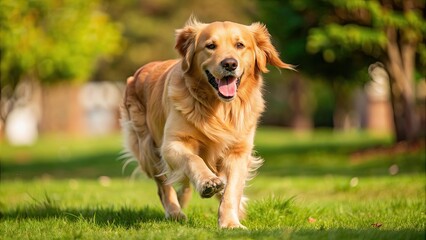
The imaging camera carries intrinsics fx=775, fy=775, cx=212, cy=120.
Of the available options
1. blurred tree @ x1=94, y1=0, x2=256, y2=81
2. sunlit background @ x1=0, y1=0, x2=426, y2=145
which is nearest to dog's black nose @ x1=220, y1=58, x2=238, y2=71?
sunlit background @ x1=0, y1=0, x2=426, y2=145

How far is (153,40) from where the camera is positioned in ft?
125

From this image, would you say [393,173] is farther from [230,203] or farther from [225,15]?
[225,15]

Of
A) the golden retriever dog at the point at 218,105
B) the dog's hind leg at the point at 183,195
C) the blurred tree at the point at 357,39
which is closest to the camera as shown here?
the golden retriever dog at the point at 218,105

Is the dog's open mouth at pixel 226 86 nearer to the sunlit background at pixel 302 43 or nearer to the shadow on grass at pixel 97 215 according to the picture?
the shadow on grass at pixel 97 215

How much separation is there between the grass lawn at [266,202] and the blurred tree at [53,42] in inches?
89.1

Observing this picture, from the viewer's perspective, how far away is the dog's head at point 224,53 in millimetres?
6387

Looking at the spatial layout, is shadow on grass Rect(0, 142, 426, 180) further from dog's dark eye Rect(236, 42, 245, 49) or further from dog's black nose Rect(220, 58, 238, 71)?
dog's black nose Rect(220, 58, 238, 71)

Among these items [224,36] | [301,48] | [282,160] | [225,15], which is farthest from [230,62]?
[225,15]

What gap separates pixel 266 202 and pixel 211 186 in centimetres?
144

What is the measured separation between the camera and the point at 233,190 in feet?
20.9

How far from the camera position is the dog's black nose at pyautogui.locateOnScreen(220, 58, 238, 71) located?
627 cm

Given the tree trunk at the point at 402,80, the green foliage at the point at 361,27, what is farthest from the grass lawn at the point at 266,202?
the green foliage at the point at 361,27

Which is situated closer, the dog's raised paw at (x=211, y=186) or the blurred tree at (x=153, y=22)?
the dog's raised paw at (x=211, y=186)

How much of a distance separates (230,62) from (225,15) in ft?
103
